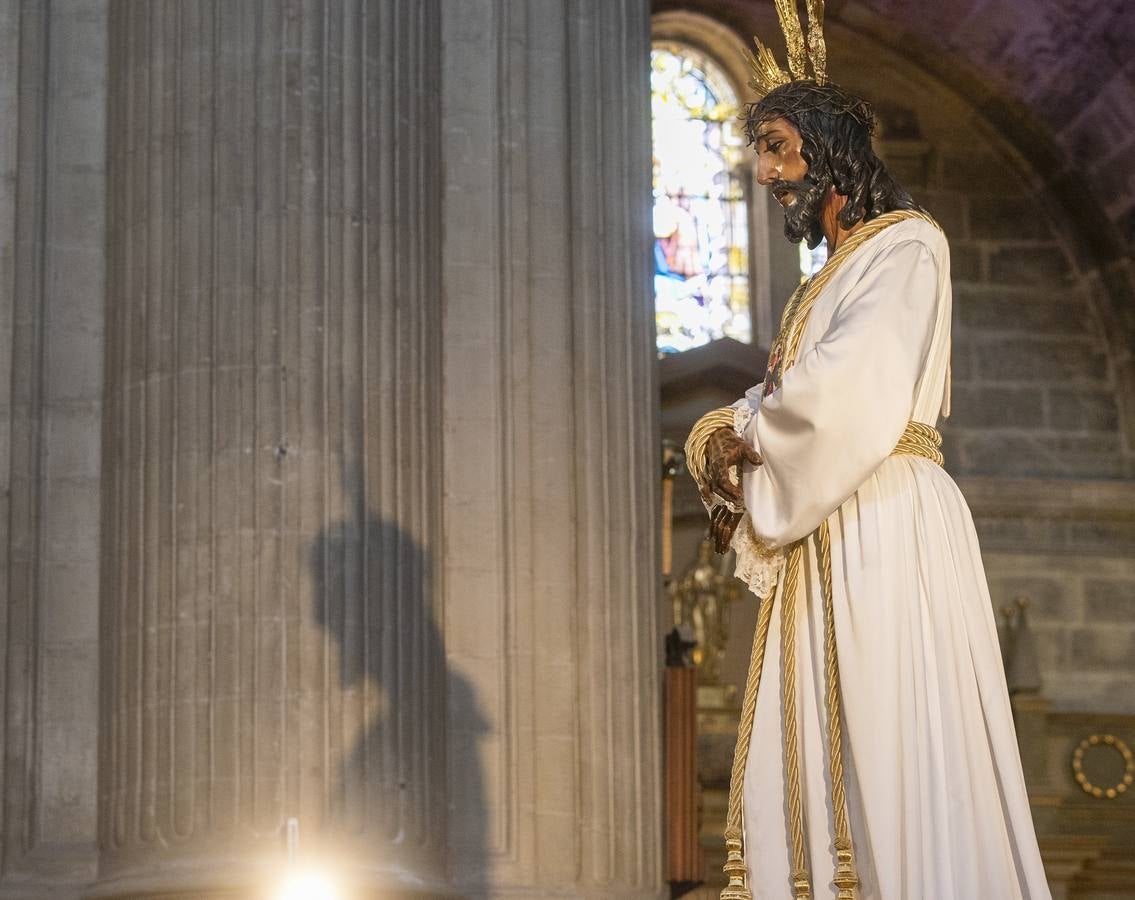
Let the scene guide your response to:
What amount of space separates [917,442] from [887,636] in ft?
1.52

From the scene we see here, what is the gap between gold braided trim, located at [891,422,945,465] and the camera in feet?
17.7

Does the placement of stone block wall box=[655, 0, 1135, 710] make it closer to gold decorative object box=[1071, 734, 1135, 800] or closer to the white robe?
gold decorative object box=[1071, 734, 1135, 800]

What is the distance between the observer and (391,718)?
8938 millimetres

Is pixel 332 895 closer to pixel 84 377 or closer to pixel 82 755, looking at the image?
pixel 82 755

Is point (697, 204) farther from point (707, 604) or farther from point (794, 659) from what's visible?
point (794, 659)

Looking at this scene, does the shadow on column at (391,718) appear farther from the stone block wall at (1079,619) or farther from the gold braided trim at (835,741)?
the stone block wall at (1079,619)

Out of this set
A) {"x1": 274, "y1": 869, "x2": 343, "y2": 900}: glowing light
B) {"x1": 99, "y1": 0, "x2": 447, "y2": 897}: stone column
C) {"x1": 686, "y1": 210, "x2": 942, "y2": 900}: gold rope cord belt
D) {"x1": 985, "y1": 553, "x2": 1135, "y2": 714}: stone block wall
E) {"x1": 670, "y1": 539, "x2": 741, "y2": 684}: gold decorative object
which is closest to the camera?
{"x1": 686, "y1": 210, "x2": 942, "y2": 900}: gold rope cord belt

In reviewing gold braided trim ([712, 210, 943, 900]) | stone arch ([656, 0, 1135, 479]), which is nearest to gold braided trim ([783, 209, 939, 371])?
gold braided trim ([712, 210, 943, 900])

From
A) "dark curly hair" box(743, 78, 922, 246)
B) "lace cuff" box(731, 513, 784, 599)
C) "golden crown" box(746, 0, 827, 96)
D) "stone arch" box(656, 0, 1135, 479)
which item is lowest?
"lace cuff" box(731, 513, 784, 599)

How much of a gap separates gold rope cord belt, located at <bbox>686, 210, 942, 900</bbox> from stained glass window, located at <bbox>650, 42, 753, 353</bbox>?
11472mm

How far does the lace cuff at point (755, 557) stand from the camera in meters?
5.47

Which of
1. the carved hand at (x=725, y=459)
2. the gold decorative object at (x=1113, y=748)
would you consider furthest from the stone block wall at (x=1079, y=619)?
the carved hand at (x=725, y=459)

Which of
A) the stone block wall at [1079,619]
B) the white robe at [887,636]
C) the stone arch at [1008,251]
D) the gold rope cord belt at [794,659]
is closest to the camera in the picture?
the white robe at [887,636]

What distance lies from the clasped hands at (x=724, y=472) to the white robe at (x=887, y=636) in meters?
0.04
